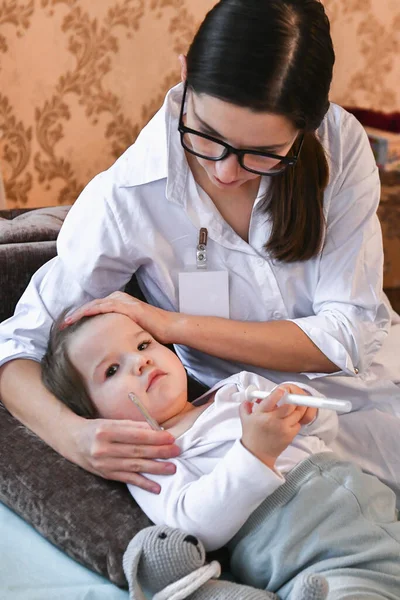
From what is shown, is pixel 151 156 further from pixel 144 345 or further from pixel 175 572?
pixel 175 572

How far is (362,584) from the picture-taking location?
1.25 m

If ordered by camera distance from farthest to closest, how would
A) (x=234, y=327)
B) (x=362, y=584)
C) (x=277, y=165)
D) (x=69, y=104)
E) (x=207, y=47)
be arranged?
(x=69, y=104)
(x=234, y=327)
(x=277, y=165)
(x=207, y=47)
(x=362, y=584)

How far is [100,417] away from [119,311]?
0.20 metres

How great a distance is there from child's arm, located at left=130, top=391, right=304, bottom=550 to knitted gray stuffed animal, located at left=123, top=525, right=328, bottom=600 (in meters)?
0.05

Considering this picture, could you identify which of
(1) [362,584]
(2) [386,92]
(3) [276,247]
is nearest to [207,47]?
(3) [276,247]

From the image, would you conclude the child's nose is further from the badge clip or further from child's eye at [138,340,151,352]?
the badge clip

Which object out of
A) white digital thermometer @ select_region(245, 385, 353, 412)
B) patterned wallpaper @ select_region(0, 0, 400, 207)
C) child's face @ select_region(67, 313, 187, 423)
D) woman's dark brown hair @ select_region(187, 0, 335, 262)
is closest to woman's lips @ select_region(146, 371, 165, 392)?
child's face @ select_region(67, 313, 187, 423)

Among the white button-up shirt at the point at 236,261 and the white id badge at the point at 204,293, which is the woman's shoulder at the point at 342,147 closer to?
the white button-up shirt at the point at 236,261

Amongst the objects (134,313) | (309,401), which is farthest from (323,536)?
(134,313)

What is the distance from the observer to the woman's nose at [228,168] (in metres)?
1.45

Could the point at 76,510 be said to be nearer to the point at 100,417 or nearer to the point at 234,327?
the point at 100,417

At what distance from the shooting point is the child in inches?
51.1

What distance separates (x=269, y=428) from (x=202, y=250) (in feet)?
1.80

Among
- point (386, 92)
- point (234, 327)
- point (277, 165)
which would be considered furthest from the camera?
point (386, 92)
